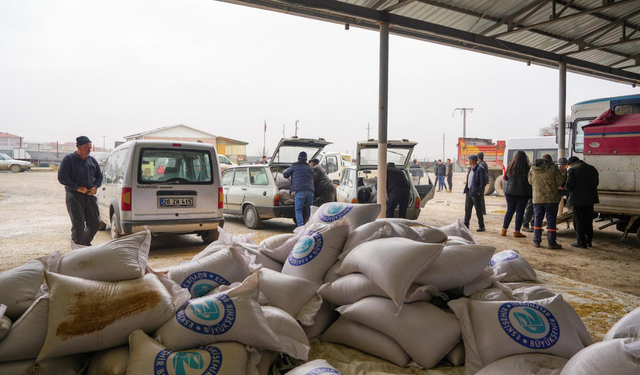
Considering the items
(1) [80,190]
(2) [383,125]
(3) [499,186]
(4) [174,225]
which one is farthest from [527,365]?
(3) [499,186]

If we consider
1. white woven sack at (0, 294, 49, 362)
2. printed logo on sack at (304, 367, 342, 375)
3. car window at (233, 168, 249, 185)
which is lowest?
printed logo on sack at (304, 367, 342, 375)

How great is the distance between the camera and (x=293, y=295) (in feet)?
9.07

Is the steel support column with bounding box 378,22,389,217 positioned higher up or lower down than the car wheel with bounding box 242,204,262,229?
higher up

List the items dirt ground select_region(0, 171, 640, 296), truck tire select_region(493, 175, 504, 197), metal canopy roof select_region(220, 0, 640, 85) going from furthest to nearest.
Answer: truck tire select_region(493, 175, 504, 197)
metal canopy roof select_region(220, 0, 640, 85)
dirt ground select_region(0, 171, 640, 296)

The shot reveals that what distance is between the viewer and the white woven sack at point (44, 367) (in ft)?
6.30

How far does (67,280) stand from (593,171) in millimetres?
7626

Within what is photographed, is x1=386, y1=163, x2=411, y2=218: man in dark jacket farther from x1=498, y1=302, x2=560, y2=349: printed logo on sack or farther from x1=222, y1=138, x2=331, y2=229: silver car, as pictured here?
x1=498, y1=302, x2=560, y2=349: printed logo on sack

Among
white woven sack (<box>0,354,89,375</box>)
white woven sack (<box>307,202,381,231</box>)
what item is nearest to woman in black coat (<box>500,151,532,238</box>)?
white woven sack (<box>307,202,381,231</box>)

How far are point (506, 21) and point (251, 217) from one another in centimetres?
682

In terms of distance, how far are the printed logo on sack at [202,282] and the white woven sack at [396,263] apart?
3.31 ft

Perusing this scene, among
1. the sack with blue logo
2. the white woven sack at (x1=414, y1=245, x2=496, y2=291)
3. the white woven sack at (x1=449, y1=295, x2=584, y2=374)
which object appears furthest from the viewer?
the white woven sack at (x1=414, y1=245, x2=496, y2=291)

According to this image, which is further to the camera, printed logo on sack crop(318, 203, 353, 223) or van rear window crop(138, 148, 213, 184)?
van rear window crop(138, 148, 213, 184)

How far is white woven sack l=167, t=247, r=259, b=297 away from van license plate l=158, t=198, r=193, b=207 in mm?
3167

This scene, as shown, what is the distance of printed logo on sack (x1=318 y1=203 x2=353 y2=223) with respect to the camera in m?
3.67
